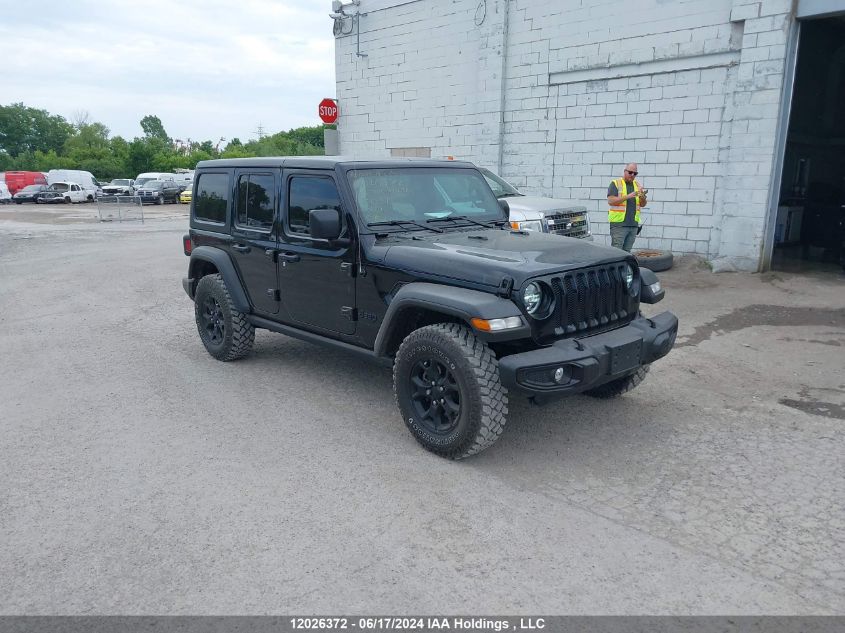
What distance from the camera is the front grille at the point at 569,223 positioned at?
9.20 meters

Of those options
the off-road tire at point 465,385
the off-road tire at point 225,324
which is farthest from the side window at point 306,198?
the off-road tire at point 465,385

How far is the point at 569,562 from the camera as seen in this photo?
3.16 m

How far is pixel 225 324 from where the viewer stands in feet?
20.4

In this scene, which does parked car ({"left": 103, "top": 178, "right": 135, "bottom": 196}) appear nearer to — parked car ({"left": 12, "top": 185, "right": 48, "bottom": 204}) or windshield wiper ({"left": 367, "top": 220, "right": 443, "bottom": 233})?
parked car ({"left": 12, "top": 185, "right": 48, "bottom": 204})

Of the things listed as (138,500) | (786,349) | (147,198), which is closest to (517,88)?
(786,349)

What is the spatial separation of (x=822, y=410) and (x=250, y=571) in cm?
440

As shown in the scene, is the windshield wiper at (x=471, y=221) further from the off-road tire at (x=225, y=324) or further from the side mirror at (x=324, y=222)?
the off-road tire at (x=225, y=324)

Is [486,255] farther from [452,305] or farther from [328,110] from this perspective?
[328,110]

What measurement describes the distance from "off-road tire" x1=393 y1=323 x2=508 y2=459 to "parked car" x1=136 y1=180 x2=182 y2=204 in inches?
1502

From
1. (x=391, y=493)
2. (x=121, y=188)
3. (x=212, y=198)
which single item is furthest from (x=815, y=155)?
(x=121, y=188)

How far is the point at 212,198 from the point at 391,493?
12.5 feet

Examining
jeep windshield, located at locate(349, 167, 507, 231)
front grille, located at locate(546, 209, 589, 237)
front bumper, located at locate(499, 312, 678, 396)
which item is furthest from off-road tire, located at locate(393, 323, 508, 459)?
front grille, located at locate(546, 209, 589, 237)

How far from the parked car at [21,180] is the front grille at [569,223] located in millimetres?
43604

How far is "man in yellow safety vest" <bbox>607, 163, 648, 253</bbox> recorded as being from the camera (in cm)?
951
